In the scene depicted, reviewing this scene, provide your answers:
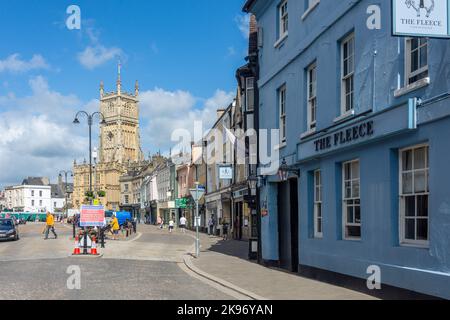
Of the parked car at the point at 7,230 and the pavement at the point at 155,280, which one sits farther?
the parked car at the point at 7,230

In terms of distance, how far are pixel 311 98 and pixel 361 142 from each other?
12.6 ft

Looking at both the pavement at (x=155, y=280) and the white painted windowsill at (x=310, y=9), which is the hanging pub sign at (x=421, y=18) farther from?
the white painted windowsill at (x=310, y=9)

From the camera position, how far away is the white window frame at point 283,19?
1717 cm

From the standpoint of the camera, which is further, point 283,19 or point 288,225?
point 288,225

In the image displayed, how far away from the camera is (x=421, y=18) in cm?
881

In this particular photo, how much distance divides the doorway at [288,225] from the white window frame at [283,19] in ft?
15.1

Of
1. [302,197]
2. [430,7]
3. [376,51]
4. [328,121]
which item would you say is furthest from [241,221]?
[430,7]

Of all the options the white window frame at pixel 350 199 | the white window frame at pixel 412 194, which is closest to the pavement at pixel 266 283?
the white window frame at pixel 350 199

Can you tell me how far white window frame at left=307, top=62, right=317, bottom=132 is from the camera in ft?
49.3

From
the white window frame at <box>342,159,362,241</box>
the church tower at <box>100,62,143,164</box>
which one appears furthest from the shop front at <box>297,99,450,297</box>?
the church tower at <box>100,62,143,164</box>

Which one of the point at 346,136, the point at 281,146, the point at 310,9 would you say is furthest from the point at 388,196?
the point at 281,146

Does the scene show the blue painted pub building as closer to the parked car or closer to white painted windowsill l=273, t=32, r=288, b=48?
white painted windowsill l=273, t=32, r=288, b=48

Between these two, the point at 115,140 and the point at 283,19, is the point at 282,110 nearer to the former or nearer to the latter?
the point at 283,19

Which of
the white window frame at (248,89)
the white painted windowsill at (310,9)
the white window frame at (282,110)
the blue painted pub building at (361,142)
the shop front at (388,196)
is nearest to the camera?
the shop front at (388,196)
